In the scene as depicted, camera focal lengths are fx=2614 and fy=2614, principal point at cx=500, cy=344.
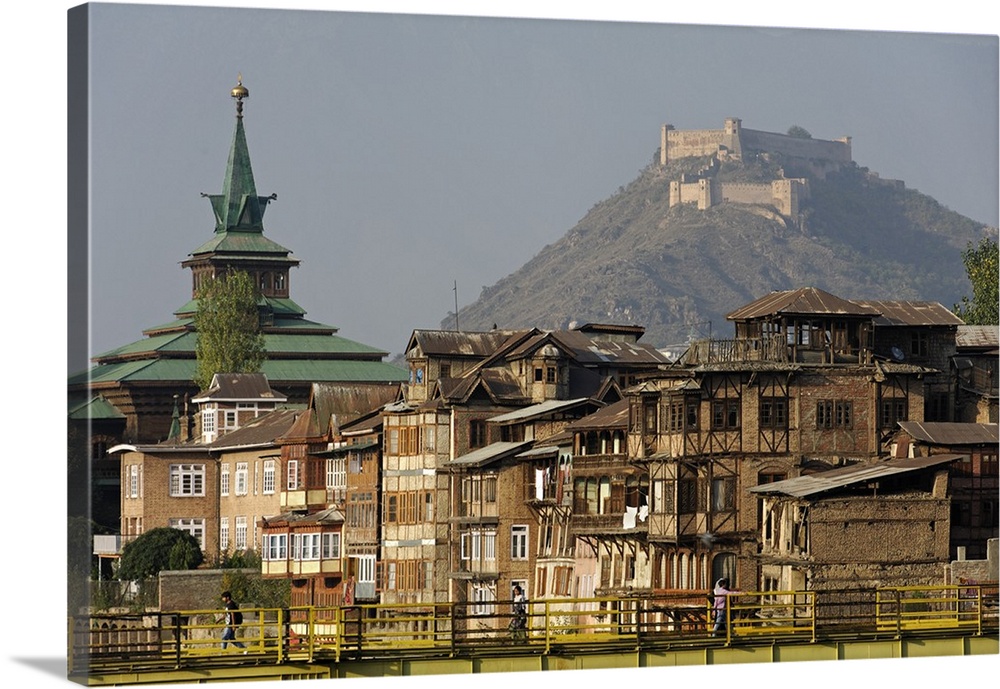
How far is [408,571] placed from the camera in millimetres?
103312

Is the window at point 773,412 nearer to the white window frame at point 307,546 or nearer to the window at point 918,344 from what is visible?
the window at point 918,344

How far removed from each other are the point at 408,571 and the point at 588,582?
13.3 m

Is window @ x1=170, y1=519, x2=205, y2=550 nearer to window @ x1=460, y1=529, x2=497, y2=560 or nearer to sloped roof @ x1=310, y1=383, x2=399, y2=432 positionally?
sloped roof @ x1=310, y1=383, x2=399, y2=432

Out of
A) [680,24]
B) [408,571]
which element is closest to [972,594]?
[680,24]

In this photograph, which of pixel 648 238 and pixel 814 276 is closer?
pixel 814 276

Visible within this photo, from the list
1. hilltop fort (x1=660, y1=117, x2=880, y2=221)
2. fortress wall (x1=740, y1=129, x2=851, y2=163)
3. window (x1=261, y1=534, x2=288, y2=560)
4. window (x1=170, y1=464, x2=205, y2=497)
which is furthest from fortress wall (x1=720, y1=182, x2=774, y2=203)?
window (x1=170, y1=464, x2=205, y2=497)

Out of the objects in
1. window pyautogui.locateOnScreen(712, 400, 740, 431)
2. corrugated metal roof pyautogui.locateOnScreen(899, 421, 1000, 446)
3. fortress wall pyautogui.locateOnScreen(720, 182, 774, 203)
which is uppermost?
fortress wall pyautogui.locateOnScreen(720, 182, 774, 203)

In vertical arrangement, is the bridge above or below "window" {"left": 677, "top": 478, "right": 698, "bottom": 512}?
below

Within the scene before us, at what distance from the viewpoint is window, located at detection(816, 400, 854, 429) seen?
85.6 metres

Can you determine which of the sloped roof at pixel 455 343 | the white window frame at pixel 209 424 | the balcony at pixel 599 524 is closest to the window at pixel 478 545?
the balcony at pixel 599 524

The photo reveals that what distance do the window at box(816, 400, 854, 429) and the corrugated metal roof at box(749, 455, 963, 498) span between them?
8.16 ft

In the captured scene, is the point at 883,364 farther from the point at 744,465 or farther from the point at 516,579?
the point at 516,579

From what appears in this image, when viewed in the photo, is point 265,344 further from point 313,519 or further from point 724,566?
point 724,566

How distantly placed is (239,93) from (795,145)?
24195mm
